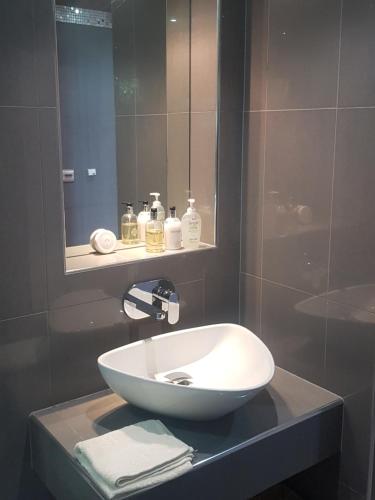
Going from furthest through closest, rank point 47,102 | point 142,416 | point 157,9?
point 157,9
point 142,416
point 47,102

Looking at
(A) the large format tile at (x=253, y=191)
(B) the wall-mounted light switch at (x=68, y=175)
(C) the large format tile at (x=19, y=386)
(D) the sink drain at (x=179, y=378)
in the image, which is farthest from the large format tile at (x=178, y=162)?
(C) the large format tile at (x=19, y=386)

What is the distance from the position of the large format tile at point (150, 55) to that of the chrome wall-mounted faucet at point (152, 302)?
0.62 meters

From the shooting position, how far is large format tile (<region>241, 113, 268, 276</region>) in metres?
1.95

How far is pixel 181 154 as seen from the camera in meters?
2.10

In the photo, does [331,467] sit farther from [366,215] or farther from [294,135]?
[294,135]

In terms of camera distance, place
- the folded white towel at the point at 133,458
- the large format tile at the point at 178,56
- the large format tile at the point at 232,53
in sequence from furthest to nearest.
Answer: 1. the large format tile at the point at 178,56
2. the large format tile at the point at 232,53
3. the folded white towel at the point at 133,458

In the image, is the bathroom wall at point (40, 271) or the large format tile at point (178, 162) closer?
the bathroom wall at point (40, 271)

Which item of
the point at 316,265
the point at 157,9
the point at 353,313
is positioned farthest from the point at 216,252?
the point at 157,9

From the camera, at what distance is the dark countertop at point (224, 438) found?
148cm

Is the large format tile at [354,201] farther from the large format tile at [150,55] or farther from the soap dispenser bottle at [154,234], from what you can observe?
the large format tile at [150,55]

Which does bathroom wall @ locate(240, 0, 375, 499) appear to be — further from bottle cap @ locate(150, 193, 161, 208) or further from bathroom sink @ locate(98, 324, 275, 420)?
bottle cap @ locate(150, 193, 161, 208)

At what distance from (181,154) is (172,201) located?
0.58ft

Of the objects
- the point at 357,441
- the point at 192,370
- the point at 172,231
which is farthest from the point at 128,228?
the point at 357,441

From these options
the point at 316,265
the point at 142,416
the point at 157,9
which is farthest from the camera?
the point at 157,9
